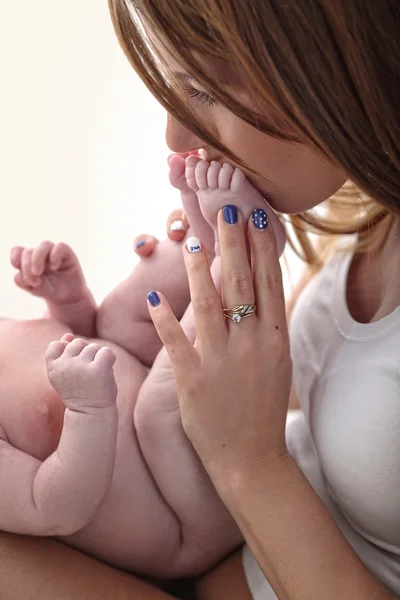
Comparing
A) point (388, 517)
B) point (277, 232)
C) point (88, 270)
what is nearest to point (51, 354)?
point (277, 232)

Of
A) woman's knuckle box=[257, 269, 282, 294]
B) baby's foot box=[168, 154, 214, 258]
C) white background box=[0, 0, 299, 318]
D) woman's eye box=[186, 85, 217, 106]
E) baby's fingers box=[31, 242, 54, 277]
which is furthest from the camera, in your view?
white background box=[0, 0, 299, 318]

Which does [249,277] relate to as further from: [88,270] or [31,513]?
[88,270]

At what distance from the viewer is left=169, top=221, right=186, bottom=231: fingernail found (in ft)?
3.39

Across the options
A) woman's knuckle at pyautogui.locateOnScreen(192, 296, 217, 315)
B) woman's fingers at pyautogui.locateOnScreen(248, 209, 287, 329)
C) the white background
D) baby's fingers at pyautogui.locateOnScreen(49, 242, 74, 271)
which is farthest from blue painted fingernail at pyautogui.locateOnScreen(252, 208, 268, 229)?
the white background

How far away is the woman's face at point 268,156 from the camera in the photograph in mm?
717

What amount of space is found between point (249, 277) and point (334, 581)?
35cm

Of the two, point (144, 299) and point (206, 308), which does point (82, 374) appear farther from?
point (144, 299)

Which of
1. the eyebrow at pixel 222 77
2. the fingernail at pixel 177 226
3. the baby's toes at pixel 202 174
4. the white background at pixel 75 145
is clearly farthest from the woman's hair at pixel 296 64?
the white background at pixel 75 145

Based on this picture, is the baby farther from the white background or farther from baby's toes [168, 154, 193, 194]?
the white background

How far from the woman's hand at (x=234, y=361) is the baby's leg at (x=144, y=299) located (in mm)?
236

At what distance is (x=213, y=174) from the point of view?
82 centimetres

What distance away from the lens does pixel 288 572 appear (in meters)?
0.74

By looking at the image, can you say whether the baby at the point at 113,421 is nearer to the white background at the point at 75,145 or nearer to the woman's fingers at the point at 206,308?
the woman's fingers at the point at 206,308

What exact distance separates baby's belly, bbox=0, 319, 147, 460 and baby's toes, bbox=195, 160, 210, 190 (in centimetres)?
31
